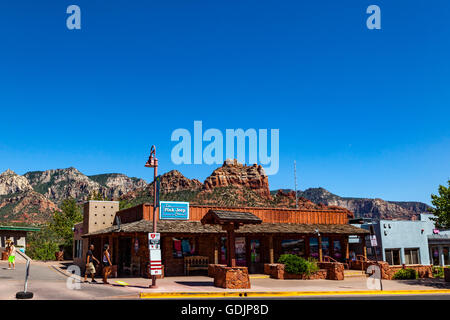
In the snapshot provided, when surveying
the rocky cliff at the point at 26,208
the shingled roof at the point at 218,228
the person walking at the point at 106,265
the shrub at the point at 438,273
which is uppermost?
the rocky cliff at the point at 26,208

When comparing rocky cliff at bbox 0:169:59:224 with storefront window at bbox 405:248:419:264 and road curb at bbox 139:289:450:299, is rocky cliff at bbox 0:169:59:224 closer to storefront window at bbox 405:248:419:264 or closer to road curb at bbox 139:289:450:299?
storefront window at bbox 405:248:419:264

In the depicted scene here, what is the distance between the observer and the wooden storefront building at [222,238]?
24.1 metres

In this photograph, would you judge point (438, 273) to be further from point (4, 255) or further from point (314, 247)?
point (4, 255)

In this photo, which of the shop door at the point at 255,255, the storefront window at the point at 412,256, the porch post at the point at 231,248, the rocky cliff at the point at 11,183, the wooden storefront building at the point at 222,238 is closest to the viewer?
the porch post at the point at 231,248

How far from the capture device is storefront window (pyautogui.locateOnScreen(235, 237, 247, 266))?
91.1ft

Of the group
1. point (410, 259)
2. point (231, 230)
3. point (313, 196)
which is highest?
point (313, 196)

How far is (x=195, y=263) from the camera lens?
2514cm

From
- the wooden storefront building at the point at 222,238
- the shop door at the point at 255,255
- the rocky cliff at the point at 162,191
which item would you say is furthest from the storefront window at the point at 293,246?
the rocky cliff at the point at 162,191

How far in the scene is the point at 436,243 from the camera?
37938 mm

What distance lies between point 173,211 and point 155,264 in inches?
381

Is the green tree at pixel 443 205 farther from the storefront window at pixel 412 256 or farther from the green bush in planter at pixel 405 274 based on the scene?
the storefront window at pixel 412 256
